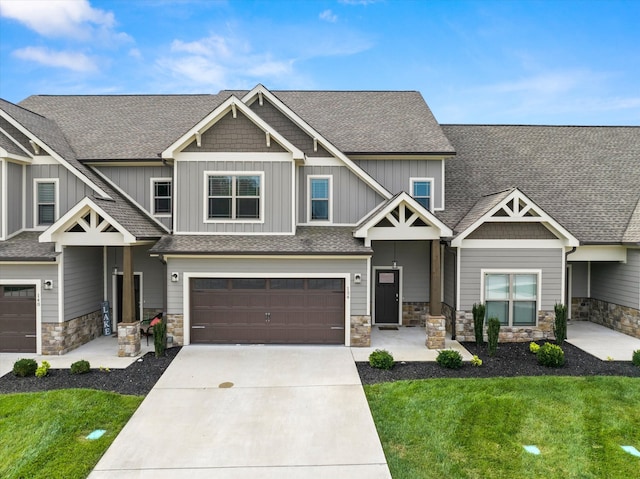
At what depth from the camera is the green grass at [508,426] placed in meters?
5.93

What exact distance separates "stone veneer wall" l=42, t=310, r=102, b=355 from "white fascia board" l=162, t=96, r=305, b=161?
5858mm

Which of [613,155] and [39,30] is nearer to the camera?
[613,155]

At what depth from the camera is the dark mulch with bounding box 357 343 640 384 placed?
31.3 ft

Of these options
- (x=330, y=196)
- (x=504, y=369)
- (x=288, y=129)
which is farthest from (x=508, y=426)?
(x=288, y=129)

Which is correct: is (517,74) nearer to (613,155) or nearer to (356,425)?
(613,155)

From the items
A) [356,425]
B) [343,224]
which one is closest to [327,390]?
[356,425]

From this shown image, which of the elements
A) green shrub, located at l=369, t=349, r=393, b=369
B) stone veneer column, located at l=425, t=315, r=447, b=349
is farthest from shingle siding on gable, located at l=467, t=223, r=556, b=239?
green shrub, located at l=369, t=349, r=393, b=369

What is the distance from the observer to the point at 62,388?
880 cm

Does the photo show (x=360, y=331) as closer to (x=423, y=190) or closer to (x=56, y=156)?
(x=423, y=190)

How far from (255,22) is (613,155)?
21.1 m

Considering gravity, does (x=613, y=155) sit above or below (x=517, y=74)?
below

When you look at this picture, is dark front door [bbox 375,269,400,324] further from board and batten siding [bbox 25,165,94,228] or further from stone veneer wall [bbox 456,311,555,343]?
board and batten siding [bbox 25,165,94,228]

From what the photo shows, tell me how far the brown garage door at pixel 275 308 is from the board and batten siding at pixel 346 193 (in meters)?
2.56

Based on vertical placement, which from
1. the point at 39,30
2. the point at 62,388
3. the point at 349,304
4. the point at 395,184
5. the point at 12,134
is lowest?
the point at 62,388
